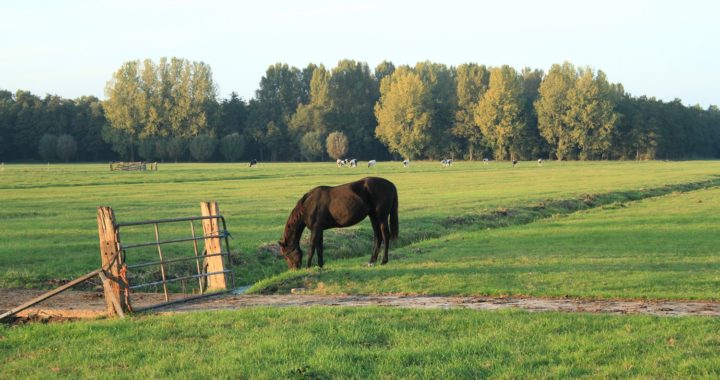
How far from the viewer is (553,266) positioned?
17.3m

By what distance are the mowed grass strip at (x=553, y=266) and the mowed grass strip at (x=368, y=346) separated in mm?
3174

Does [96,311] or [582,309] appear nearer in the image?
[582,309]

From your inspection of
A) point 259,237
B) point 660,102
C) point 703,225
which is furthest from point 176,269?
point 660,102

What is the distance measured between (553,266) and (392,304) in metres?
6.04

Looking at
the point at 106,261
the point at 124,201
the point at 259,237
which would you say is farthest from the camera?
the point at 124,201

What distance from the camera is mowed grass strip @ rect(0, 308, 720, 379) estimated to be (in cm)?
827

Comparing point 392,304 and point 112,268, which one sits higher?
point 112,268

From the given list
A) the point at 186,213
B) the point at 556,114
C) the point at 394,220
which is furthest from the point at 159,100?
the point at 394,220

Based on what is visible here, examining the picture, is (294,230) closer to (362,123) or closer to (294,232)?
(294,232)

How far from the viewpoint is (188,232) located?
26.3 m

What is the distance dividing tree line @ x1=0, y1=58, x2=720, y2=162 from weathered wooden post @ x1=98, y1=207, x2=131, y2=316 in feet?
362

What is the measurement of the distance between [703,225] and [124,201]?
2625 centimetres

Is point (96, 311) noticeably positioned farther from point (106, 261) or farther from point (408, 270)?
point (408, 270)

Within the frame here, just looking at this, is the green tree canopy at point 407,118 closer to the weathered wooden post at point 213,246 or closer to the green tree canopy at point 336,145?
the green tree canopy at point 336,145
